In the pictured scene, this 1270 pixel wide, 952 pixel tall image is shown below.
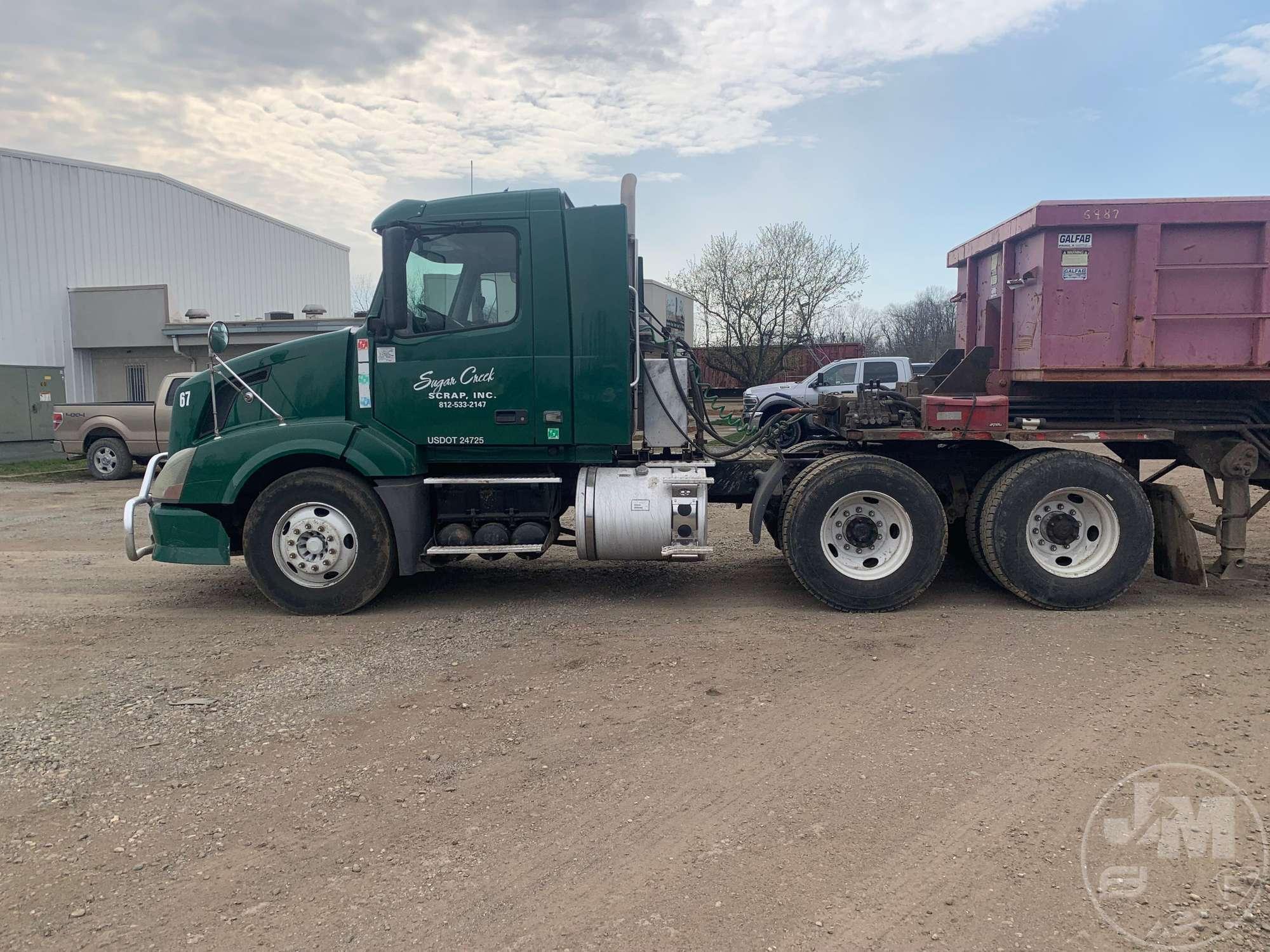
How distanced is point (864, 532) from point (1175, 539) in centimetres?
251

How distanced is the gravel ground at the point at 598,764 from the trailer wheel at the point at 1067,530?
12.2 inches

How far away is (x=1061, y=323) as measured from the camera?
626cm


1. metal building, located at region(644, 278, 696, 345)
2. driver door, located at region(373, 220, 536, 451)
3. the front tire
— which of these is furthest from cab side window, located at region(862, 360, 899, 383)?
the front tire

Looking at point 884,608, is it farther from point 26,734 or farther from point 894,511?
point 26,734

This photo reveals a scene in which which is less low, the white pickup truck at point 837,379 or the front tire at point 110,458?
the white pickup truck at point 837,379

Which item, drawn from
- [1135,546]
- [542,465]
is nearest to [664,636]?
[542,465]

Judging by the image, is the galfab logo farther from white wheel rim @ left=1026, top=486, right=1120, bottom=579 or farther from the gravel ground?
white wheel rim @ left=1026, top=486, right=1120, bottom=579

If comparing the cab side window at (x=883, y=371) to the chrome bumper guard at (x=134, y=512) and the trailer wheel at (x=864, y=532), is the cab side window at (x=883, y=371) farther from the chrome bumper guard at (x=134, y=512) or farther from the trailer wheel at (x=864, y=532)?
the chrome bumper guard at (x=134, y=512)

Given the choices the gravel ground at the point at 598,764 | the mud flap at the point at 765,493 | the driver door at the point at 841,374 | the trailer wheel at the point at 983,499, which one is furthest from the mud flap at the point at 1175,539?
the driver door at the point at 841,374

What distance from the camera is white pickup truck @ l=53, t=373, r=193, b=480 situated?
15836 mm

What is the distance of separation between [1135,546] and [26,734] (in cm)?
720

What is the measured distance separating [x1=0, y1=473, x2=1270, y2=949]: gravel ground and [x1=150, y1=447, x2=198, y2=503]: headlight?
3.08 ft

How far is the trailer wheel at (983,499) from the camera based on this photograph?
6.48m

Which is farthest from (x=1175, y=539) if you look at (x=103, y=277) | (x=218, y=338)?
(x=103, y=277)
